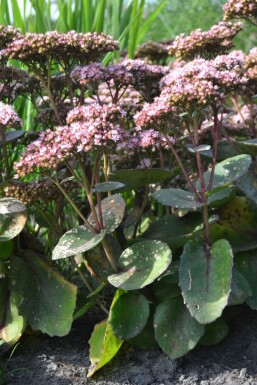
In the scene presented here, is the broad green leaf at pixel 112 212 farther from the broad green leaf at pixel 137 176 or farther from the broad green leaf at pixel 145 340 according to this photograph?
the broad green leaf at pixel 145 340

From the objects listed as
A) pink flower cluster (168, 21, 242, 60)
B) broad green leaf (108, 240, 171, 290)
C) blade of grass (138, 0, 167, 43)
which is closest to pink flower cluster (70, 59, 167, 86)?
pink flower cluster (168, 21, 242, 60)

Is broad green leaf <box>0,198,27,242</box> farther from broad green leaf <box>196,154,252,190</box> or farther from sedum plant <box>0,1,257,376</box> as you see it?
broad green leaf <box>196,154,252,190</box>

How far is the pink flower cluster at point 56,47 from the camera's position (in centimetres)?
214

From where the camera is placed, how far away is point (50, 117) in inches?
98.4

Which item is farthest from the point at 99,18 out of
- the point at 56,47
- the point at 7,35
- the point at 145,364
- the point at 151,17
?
the point at 145,364

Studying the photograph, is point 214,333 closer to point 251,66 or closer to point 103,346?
point 103,346

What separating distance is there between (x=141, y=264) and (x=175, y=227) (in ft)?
1.20

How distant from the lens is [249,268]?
91.6 inches

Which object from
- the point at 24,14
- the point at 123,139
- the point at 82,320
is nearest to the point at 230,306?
the point at 82,320

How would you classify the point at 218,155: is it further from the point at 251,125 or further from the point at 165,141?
the point at 165,141

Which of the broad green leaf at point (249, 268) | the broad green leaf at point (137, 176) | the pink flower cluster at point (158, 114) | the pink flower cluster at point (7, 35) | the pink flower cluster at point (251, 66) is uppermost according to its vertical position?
the pink flower cluster at point (7, 35)

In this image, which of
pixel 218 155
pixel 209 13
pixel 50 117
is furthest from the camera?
pixel 209 13

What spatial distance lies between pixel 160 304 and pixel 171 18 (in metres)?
4.86

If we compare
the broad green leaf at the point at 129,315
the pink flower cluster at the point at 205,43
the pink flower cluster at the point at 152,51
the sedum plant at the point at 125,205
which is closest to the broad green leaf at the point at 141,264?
the sedum plant at the point at 125,205
